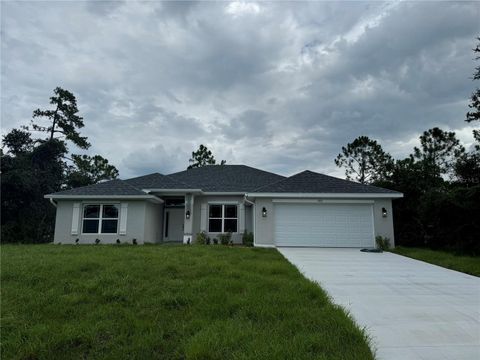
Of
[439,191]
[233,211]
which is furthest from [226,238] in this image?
[439,191]

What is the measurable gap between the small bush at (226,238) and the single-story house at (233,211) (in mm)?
463

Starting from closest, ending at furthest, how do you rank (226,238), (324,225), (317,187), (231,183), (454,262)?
(454,262) → (324,225) → (317,187) → (226,238) → (231,183)

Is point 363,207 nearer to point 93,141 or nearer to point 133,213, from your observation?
point 133,213

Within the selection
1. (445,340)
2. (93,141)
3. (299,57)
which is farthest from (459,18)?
(93,141)

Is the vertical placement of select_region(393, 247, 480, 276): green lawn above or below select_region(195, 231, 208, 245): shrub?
below

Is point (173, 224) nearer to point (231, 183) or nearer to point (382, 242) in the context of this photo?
point (231, 183)

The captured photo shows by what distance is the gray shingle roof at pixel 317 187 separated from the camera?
14922mm

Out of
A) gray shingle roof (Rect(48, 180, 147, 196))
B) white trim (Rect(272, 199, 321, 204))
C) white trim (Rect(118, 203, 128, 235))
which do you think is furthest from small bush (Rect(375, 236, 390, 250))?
white trim (Rect(118, 203, 128, 235))

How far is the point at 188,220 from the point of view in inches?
677

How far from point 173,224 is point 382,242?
11.8m

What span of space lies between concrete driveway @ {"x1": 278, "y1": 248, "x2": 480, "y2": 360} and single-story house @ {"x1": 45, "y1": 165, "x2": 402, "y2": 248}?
4392 millimetres

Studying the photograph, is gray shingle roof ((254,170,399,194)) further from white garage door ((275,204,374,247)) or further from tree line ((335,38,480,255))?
tree line ((335,38,480,255))

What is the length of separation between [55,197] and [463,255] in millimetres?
18717

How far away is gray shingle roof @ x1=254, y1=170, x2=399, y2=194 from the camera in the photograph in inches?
587
